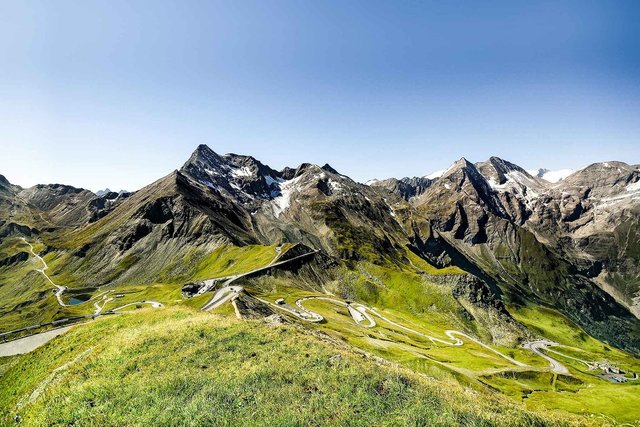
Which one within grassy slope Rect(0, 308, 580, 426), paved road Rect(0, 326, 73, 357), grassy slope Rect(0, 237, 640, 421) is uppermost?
grassy slope Rect(0, 308, 580, 426)

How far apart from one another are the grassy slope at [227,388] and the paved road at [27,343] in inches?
826

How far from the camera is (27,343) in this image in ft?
173

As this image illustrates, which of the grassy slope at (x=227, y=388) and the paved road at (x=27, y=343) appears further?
the paved road at (x=27, y=343)

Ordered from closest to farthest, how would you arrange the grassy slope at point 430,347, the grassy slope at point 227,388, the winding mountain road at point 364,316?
the grassy slope at point 227,388
the grassy slope at point 430,347
the winding mountain road at point 364,316

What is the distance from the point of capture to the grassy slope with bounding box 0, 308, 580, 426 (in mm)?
19984

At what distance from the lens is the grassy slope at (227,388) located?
65.6 ft

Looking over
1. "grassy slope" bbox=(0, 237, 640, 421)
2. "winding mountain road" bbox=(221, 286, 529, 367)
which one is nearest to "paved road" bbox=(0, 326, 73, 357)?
"grassy slope" bbox=(0, 237, 640, 421)

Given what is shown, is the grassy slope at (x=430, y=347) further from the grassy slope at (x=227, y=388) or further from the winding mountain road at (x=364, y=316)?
the grassy slope at (x=227, y=388)

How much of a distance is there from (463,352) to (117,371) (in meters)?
118

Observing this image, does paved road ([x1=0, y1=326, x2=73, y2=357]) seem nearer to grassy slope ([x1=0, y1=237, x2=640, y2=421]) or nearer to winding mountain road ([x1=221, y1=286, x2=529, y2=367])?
grassy slope ([x1=0, y1=237, x2=640, y2=421])

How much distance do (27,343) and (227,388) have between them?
4824 cm

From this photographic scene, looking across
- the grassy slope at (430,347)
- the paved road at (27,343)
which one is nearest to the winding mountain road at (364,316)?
the grassy slope at (430,347)

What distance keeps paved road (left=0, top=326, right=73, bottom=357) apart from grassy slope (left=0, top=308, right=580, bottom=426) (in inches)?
826

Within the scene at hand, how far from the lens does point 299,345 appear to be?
29.7 meters
